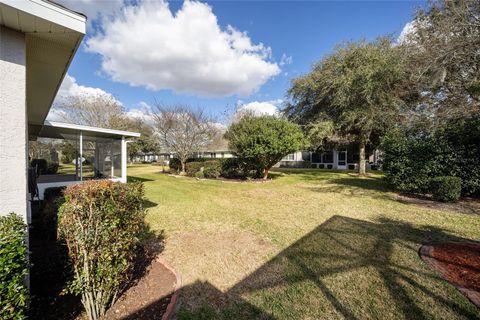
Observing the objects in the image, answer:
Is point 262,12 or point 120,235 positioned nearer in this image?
point 120,235

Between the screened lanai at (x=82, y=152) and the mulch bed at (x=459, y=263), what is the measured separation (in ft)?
35.7

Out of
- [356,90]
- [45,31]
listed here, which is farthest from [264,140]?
[45,31]

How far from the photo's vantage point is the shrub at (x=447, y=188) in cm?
753

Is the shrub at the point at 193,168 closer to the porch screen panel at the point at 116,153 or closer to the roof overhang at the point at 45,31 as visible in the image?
the porch screen panel at the point at 116,153

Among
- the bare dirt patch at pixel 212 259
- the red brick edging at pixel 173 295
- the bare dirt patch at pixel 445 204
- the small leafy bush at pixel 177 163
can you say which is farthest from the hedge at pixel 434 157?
A: the small leafy bush at pixel 177 163

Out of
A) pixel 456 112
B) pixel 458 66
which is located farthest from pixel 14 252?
pixel 458 66

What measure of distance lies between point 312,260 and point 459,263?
2391 mm

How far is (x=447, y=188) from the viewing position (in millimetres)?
7602

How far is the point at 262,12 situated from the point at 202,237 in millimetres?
11641

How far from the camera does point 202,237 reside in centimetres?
509

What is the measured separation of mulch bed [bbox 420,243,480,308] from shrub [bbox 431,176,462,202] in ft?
13.3

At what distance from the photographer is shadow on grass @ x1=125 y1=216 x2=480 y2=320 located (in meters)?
2.66

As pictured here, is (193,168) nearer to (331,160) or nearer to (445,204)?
(445,204)

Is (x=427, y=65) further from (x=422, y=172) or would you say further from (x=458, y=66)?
(x=422, y=172)
